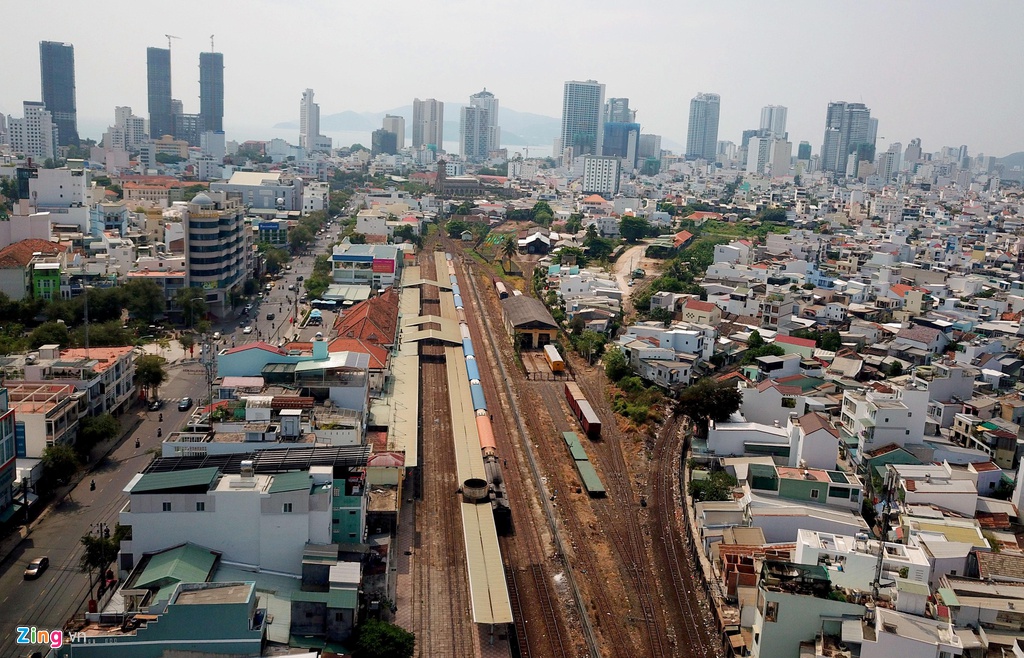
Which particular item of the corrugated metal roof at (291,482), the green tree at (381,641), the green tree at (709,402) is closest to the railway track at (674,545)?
the green tree at (709,402)

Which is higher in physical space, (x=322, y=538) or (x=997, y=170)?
(x=997, y=170)

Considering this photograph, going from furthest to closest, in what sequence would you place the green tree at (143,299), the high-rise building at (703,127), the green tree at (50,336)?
1. the high-rise building at (703,127)
2. the green tree at (143,299)
3. the green tree at (50,336)

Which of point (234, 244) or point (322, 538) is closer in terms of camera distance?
point (322, 538)

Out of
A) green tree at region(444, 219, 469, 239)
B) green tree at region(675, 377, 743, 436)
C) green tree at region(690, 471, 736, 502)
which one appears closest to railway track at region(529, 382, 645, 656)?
green tree at region(690, 471, 736, 502)

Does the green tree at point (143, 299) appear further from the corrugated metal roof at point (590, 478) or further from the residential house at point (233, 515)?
the corrugated metal roof at point (590, 478)

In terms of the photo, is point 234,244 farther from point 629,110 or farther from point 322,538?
point 629,110

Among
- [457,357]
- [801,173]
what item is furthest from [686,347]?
[801,173]
